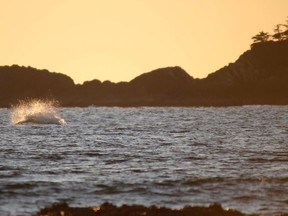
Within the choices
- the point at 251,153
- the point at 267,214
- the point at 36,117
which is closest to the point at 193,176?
the point at 267,214

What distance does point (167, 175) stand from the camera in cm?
3206

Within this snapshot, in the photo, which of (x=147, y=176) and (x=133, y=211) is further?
(x=147, y=176)

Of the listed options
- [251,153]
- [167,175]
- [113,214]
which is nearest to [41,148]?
[251,153]

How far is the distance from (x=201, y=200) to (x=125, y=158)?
17.0 meters

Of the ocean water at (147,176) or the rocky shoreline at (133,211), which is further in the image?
the ocean water at (147,176)

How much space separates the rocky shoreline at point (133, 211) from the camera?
21.3 metres

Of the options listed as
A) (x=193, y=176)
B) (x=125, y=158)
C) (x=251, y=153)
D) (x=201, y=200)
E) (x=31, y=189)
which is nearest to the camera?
(x=201, y=200)

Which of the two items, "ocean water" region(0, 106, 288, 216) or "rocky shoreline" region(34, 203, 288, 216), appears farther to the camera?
"ocean water" region(0, 106, 288, 216)

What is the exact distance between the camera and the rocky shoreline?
69.9 ft

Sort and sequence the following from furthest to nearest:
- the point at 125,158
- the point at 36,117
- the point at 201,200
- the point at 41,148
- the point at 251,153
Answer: the point at 36,117 < the point at 41,148 < the point at 251,153 < the point at 125,158 < the point at 201,200

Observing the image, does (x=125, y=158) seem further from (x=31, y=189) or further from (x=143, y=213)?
(x=143, y=213)

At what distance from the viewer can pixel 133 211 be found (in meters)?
21.7

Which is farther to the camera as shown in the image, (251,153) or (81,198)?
(251,153)

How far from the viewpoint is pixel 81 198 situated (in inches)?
998
